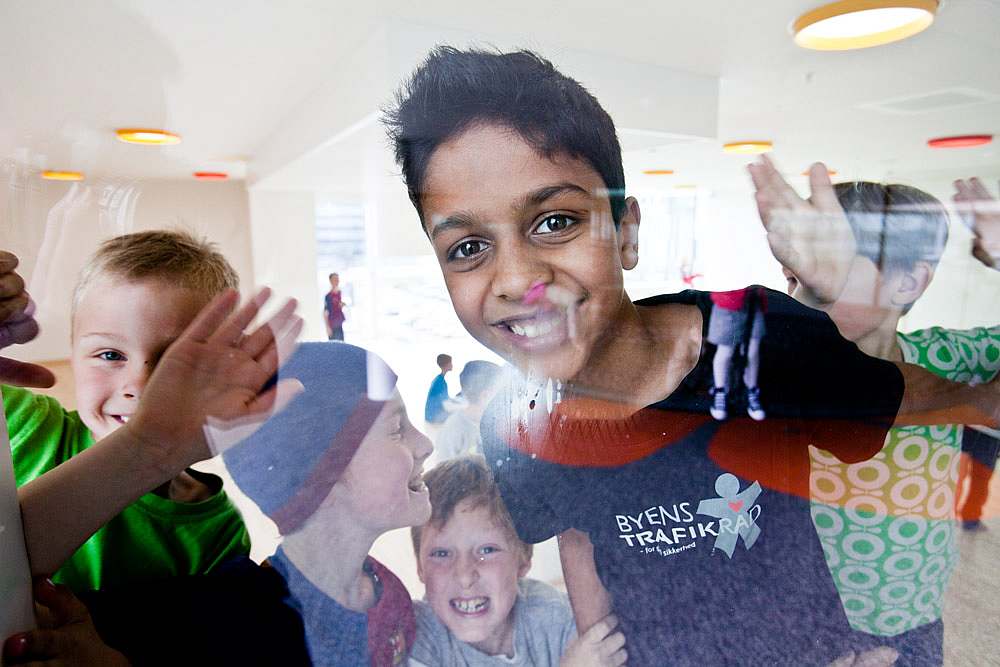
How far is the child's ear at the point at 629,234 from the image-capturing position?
0.56 meters

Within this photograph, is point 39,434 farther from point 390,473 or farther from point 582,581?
point 582,581

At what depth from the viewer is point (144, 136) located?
0.47 m

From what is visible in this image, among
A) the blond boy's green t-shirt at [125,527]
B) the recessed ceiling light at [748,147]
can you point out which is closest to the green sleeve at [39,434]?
the blond boy's green t-shirt at [125,527]

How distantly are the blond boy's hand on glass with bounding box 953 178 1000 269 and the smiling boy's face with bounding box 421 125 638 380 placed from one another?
419 mm

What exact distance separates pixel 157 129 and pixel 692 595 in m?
0.76

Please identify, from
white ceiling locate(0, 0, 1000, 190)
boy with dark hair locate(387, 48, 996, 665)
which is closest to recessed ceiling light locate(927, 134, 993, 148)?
white ceiling locate(0, 0, 1000, 190)

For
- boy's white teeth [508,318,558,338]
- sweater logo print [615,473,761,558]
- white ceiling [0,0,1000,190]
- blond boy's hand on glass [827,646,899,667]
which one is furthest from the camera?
blond boy's hand on glass [827,646,899,667]

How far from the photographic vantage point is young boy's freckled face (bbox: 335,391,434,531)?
1.90ft

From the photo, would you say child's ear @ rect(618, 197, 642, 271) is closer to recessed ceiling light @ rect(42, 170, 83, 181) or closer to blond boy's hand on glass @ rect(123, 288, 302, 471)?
blond boy's hand on glass @ rect(123, 288, 302, 471)

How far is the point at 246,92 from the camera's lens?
479mm

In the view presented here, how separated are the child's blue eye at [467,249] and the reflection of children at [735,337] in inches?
11.2

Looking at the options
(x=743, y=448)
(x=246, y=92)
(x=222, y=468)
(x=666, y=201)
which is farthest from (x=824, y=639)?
(x=246, y=92)

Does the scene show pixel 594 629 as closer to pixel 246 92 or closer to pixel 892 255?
pixel 892 255

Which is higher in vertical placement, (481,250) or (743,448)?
(481,250)
